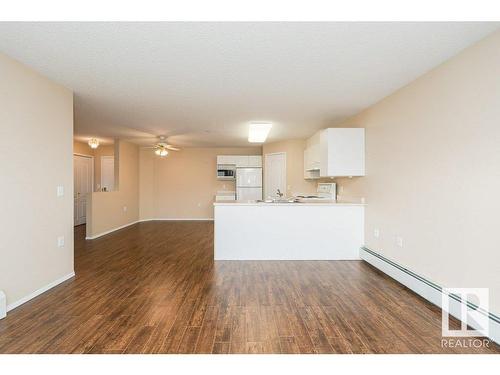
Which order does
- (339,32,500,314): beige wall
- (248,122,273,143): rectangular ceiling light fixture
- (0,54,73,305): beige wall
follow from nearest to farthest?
(339,32,500,314): beige wall < (0,54,73,305): beige wall < (248,122,273,143): rectangular ceiling light fixture

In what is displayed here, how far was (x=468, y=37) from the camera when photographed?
7.36ft

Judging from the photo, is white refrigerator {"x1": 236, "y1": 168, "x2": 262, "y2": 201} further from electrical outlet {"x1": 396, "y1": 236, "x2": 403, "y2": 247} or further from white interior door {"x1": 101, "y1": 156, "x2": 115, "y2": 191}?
electrical outlet {"x1": 396, "y1": 236, "x2": 403, "y2": 247}

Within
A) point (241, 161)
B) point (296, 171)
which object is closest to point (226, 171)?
point (241, 161)

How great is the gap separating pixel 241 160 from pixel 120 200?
3620 millimetres

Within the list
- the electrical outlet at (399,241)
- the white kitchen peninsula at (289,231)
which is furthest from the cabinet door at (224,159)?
the electrical outlet at (399,241)

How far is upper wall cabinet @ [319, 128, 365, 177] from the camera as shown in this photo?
15.0ft

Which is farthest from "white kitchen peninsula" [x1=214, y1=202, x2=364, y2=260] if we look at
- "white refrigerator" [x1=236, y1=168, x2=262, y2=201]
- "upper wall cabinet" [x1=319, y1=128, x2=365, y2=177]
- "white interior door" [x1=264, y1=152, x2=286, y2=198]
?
"white refrigerator" [x1=236, y1=168, x2=262, y2=201]

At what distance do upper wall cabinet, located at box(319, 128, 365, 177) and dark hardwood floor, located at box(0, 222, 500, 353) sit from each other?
59.0 inches

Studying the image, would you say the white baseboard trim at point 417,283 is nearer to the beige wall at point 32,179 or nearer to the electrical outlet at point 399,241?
the electrical outlet at point 399,241

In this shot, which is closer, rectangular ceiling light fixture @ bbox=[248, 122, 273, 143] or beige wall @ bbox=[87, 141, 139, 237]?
rectangular ceiling light fixture @ bbox=[248, 122, 273, 143]

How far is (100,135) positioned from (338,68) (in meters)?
5.97

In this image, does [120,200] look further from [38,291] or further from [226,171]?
[38,291]

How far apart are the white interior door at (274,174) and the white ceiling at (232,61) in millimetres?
3145
